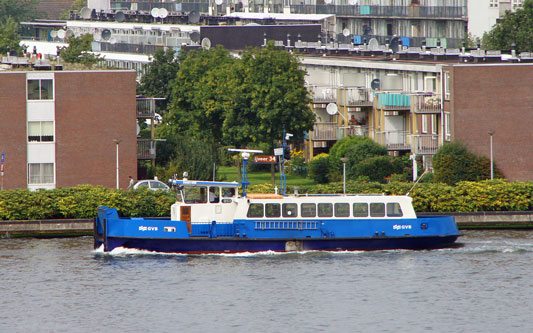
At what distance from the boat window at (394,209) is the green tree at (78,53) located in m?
58.2

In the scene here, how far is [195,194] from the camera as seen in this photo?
5322 cm

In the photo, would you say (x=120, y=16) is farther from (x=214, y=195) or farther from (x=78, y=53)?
(x=214, y=195)

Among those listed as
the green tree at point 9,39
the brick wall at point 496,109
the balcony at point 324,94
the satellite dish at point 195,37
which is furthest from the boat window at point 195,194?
the green tree at point 9,39

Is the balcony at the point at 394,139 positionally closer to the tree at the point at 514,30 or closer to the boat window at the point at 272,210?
the boat window at the point at 272,210

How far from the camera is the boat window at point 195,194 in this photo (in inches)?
2090

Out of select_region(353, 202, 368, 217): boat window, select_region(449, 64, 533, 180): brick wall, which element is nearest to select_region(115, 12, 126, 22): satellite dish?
select_region(449, 64, 533, 180): brick wall

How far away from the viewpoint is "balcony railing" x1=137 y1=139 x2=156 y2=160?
71438 millimetres

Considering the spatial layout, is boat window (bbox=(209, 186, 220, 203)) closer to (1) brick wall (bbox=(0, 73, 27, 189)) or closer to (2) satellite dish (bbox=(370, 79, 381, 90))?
(1) brick wall (bbox=(0, 73, 27, 189))

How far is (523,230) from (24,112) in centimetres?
2972

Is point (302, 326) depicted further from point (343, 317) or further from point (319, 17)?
point (319, 17)

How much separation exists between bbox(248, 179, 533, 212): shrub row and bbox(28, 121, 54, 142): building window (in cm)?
1358

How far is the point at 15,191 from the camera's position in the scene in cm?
6138

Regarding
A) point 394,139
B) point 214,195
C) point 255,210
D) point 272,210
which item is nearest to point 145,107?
point 394,139

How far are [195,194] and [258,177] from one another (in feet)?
90.8
